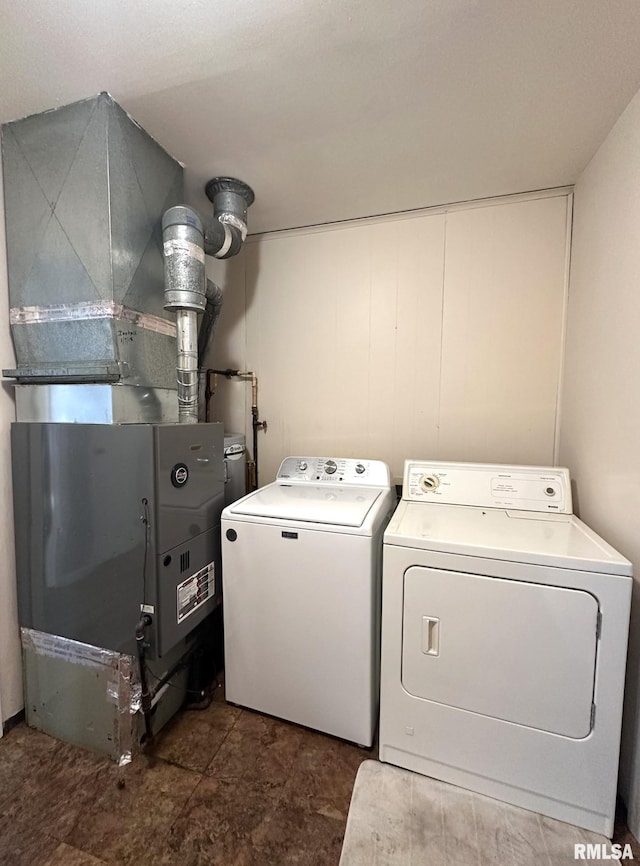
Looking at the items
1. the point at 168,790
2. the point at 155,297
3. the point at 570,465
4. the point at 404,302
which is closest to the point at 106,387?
the point at 155,297

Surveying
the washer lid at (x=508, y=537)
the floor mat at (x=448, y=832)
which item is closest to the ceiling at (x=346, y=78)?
the washer lid at (x=508, y=537)

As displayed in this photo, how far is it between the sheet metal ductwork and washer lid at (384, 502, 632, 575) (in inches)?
41.7

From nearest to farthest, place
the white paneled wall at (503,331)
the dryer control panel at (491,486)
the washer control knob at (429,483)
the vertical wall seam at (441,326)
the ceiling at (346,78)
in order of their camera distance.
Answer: the ceiling at (346,78) → the dryer control panel at (491,486) → the washer control knob at (429,483) → the white paneled wall at (503,331) → the vertical wall seam at (441,326)

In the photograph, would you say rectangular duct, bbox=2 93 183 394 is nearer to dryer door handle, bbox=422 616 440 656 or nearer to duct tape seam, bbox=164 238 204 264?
duct tape seam, bbox=164 238 204 264

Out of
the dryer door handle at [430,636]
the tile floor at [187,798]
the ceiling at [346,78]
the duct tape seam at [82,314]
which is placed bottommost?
the tile floor at [187,798]

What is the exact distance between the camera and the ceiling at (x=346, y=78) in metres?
0.98

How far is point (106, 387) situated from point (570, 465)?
2.11 metres

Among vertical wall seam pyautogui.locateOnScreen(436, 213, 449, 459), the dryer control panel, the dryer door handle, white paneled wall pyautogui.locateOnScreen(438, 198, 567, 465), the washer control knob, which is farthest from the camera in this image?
vertical wall seam pyautogui.locateOnScreen(436, 213, 449, 459)

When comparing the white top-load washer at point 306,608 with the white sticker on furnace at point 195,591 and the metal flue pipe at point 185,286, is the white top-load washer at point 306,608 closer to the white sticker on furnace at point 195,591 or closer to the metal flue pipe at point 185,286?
the white sticker on furnace at point 195,591

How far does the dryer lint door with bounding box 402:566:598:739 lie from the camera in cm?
109

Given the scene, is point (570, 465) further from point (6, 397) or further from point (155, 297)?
point (6, 397)

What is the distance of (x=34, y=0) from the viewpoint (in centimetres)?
93

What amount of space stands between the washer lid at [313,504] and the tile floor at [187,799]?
94cm

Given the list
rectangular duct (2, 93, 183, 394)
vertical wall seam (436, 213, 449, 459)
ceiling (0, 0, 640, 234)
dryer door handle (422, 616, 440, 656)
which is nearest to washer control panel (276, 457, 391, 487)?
vertical wall seam (436, 213, 449, 459)
